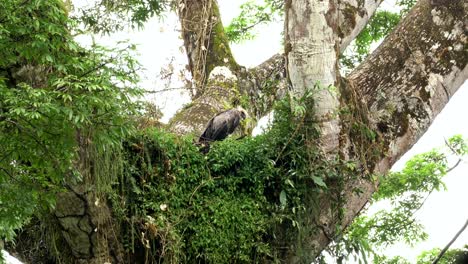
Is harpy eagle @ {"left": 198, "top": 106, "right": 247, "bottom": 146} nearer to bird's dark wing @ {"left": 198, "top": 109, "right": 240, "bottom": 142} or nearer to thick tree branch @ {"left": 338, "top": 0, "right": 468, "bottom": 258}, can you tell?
bird's dark wing @ {"left": 198, "top": 109, "right": 240, "bottom": 142}

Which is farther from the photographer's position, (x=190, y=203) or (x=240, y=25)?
(x=240, y=25)

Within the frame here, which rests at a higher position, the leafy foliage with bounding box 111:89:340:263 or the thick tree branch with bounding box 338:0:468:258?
the thick tree branch with bounding box 338:0:468:258

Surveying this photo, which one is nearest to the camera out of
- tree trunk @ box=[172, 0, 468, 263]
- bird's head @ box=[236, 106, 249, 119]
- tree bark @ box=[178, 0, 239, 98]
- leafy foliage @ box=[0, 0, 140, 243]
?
leafy foliage @ box=[0, 0, 140, 243]

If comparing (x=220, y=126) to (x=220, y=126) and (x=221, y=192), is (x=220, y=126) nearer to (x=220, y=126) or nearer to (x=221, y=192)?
(x=220, y=126)

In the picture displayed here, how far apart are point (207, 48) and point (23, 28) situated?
4.23m

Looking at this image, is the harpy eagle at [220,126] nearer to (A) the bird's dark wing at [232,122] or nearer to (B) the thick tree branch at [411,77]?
(A) the bird's dark wing at [232,122]

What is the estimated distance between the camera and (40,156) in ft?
16.7

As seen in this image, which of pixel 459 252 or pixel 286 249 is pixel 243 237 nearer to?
pixel 286 249

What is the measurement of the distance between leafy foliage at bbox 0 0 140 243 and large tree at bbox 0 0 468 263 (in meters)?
0.37

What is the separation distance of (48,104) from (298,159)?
222cm

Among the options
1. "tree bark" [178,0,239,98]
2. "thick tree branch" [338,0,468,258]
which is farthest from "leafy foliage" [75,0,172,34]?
"thick tree branch" [338,0,468,258]

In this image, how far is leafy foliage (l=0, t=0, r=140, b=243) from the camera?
4895mm

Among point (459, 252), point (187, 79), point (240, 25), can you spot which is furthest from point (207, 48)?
point (459, 252)

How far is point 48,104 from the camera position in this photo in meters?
4.76
